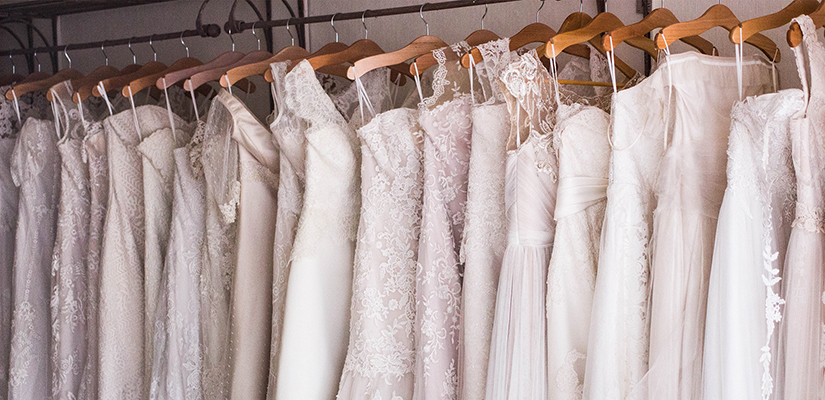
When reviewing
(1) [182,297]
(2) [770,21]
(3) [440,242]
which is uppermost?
(2) [770,21]

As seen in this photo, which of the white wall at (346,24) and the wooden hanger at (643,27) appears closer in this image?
the wooden hanger at (643,27)

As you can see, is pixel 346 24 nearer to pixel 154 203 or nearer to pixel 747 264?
pixel 154 203

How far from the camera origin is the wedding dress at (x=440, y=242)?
1.17 meters

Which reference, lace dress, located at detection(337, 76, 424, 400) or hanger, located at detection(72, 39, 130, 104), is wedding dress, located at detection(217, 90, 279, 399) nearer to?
lace dress, located at detection(337, 76, 424, 400)

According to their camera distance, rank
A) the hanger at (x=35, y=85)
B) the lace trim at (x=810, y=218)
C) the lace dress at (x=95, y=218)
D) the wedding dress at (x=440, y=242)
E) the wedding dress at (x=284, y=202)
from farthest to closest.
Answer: the hanger at (x=35, y=85) → the lace dress at (x=95, y=218) → the wedding dress at (x=284, y=202) → the wedding dress at (x=440, y=242) → the lace trim at (x=810, y=218)

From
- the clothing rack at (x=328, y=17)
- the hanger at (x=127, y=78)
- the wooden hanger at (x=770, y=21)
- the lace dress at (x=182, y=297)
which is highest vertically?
the clothing rack at (x=328, y=17)

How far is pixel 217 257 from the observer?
4.67 feet

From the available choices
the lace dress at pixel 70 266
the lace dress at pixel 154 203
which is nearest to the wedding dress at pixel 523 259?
the lace dress at pixel 154 203

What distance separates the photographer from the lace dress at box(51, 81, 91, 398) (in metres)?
1.55

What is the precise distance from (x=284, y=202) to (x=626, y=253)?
0.63 m

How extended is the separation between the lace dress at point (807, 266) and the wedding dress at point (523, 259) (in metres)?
0.34

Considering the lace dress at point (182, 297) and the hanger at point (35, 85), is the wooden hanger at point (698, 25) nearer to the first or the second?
the lace dress at point (182, 297)

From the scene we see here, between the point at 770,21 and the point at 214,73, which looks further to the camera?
the point at 214,73

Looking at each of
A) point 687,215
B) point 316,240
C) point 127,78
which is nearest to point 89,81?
point 127,78
